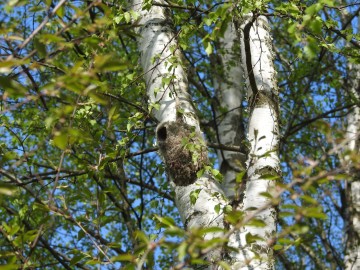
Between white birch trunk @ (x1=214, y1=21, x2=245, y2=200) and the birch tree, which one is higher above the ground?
white birch trunk @ (x1=214, y1=21, x2=245, y2=200)

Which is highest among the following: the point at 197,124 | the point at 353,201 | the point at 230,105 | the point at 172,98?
the point at 230,105

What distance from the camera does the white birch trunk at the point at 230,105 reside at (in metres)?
6.39

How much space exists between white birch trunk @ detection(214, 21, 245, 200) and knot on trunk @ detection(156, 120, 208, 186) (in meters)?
2.13

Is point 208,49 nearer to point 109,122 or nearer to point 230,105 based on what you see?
point 109,122

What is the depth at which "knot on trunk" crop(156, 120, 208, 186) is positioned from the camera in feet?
11.8

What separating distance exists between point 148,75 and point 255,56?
813 mm

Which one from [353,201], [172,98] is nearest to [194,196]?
[172,98]

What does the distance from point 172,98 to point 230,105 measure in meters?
3.76

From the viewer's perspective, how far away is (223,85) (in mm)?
7918

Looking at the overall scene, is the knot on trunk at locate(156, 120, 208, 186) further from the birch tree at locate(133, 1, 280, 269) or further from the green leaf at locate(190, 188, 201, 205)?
the green leaf at locate(190, 188, 201, 205)

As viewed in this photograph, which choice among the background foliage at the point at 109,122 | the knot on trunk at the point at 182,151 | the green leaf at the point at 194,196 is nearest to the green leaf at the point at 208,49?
the background foliage at the point at 109,122

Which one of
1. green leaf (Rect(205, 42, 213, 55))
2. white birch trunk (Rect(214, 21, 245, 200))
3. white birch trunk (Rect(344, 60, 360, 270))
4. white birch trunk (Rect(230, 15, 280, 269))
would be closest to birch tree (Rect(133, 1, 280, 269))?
white birch trunk (Rect(230, 15, 280, 269))

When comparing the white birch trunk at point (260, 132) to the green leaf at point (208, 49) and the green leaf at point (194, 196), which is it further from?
the green leaf at point (208, 49)

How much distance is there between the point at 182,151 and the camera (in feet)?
12.0
